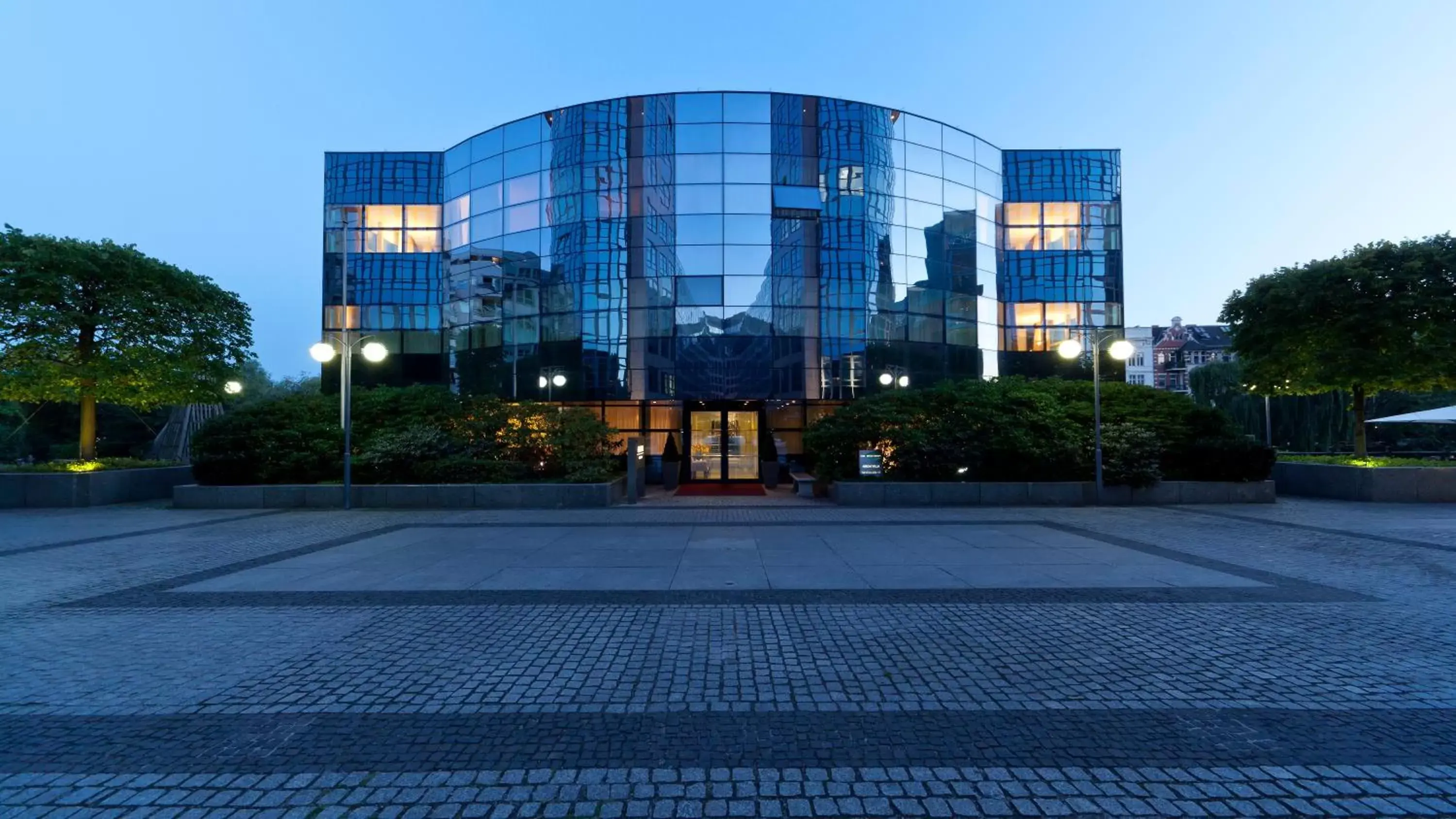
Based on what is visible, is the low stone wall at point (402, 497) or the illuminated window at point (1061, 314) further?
the illuminated window at point (1061, 314)

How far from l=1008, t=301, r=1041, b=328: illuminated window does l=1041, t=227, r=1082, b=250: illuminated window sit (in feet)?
10.1

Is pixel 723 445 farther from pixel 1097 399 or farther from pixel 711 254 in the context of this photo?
pixel 1097 399

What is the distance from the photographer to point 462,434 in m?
18.7

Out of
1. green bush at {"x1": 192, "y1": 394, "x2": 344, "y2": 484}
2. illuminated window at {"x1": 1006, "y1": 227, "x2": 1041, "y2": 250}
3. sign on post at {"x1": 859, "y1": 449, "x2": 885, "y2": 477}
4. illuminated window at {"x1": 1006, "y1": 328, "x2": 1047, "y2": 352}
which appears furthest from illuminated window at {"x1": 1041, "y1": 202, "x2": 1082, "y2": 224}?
green bush at {"x1": 192, "y1": 394, "x2": 344, "y2": 484}

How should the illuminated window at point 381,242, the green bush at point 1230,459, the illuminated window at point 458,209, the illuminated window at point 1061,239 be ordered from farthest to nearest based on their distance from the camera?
the illuminated window at point 381,242, the illuminated window at point 1061,239, the illuminated window at point 458,209, the green bush at point 1230,459

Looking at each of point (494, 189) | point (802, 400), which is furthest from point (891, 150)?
point (494, 189)

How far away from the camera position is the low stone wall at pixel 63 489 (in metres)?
17.1

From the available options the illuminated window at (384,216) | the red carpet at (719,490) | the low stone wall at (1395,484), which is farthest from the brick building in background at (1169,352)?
the illuminated window at (384,216)

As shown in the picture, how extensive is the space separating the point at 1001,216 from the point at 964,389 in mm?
16261

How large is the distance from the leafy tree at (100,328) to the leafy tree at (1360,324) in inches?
1277

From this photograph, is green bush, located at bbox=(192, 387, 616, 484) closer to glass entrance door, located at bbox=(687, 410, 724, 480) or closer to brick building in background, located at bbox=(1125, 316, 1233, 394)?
glass entrance door, located at bbox=(687, 410, 724, 480)

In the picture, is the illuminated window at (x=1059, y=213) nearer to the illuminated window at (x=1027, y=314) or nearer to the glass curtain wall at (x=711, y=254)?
the illuminated window at (x=1027, y=314)

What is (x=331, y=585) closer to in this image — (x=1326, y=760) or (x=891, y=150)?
(x=1326, y=760)

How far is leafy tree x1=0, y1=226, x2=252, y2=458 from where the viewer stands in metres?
17.0
